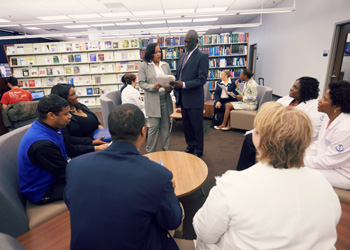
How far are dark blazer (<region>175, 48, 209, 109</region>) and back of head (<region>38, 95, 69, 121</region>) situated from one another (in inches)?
59.9

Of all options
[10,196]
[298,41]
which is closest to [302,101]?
[10,196]

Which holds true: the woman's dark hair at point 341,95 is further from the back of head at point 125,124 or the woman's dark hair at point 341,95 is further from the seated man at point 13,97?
the seated man at point 13,97

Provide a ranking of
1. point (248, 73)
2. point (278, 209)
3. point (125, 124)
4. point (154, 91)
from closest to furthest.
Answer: point (278, 209) < point (125, 124) < point (154, 91) < point (248, 73)

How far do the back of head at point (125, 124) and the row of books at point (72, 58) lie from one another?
5.89 m

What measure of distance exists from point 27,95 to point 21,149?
4.27 metres

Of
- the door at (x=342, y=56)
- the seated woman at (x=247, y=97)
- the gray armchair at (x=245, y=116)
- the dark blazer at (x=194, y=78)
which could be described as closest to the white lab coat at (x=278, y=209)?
the dark blazer at (x=194, y=78)

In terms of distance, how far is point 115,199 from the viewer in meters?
0.71

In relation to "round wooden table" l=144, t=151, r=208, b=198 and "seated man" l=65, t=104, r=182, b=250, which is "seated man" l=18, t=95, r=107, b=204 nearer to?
"seated man" l=65, t=104, r=182, b=250

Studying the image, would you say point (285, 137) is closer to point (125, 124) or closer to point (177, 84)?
point (125, 124)

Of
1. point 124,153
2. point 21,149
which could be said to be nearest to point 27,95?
point 21,149

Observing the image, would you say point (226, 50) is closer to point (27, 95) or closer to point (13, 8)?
point (27, 95)

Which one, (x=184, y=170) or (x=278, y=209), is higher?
(x=278, y=209)

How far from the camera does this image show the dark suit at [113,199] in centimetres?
72

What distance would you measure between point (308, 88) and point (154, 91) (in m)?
1.83
